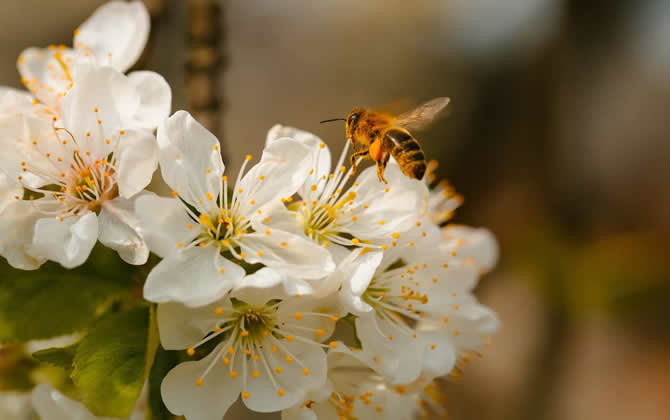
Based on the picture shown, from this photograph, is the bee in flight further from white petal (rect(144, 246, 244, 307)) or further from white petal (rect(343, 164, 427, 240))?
white petal (rect(144, 246, 244, 307))

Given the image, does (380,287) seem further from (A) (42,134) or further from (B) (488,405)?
(B) (488,405)

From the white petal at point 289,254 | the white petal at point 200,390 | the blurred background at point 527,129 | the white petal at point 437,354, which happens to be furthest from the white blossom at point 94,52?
the blurred background at point 527,129

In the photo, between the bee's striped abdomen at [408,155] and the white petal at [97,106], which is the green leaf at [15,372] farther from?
the bee's striped abdomen at [408,155]

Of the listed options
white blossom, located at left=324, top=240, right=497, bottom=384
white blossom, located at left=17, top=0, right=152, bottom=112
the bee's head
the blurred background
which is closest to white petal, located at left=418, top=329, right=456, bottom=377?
white blossom, located at left=324, top=240, right=497, bottom=384

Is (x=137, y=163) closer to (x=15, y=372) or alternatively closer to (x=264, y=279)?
(x=264, y=279)

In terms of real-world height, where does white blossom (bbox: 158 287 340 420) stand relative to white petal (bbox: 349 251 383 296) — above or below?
below

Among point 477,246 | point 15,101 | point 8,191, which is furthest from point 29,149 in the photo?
point 477,246
